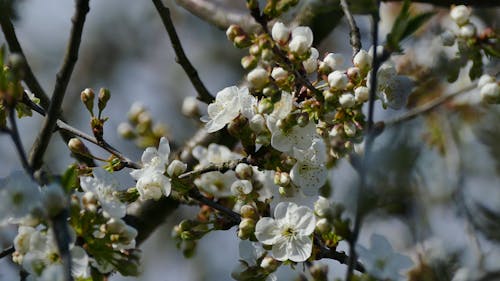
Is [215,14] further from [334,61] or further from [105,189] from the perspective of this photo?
[105,189]

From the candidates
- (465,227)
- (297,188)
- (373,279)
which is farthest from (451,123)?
(373,279)

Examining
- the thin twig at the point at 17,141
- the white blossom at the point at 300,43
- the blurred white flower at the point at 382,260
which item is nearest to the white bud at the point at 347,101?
the white blossom at the point at 300,43

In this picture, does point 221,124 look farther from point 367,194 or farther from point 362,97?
point 367,194

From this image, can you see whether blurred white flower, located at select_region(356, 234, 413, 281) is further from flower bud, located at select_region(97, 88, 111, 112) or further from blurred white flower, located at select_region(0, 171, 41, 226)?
flower bud, located at select_region(97, 88, 111, 112)

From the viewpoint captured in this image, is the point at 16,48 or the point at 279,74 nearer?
the point at 279,74

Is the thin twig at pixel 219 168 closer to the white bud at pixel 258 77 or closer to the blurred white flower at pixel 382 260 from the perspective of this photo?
the white bud at pixel 258 77

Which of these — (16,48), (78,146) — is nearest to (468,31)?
(78,146)

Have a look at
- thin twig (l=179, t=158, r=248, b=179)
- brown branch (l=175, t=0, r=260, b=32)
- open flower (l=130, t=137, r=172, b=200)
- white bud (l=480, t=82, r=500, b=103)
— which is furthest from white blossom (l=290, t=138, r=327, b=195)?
brown branch (l=175, t=0, r=260, b=32)
